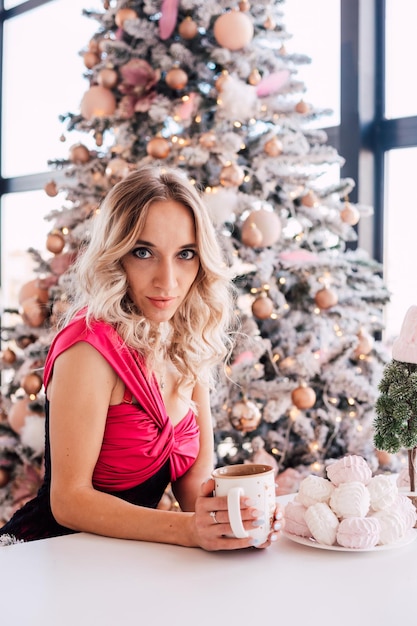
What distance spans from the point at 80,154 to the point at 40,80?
84.2 inches

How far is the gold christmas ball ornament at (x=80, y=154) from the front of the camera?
2906mm

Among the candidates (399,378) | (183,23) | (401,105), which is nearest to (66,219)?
(183,23)

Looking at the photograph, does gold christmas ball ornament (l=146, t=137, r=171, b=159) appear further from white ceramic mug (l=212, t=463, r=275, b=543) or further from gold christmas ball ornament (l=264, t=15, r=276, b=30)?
white ceramic mug (l=212, t=463, r=275, b=543)

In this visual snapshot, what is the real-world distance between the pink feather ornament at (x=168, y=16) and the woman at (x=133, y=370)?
1.41 metres

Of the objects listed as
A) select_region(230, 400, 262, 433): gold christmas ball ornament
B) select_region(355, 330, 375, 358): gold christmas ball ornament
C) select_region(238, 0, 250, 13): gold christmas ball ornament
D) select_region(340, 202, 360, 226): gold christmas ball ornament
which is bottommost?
select_region(230, 400, 262, 433): gold christmas ball ornament

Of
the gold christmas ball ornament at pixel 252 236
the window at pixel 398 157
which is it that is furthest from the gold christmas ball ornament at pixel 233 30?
the window at pixel 398 157

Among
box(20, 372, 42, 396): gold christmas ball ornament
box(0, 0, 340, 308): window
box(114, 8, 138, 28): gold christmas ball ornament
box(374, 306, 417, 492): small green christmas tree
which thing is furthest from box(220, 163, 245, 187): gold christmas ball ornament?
box(0, 0, 340, 308): window

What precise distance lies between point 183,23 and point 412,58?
110 cm

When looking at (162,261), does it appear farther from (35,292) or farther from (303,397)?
(35,292)

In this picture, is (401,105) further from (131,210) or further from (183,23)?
(131,210)

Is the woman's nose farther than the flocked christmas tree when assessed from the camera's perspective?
No

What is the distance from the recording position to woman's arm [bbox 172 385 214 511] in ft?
5.03

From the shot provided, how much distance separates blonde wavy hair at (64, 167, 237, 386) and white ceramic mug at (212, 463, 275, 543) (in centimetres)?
46

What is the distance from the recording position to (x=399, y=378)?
1.20 metres
